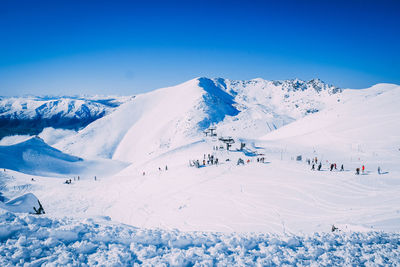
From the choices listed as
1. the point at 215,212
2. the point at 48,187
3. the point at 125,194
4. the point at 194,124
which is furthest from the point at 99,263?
the point at 194,124

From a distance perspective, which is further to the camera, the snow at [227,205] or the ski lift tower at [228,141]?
the ski lift tower at [228,141]

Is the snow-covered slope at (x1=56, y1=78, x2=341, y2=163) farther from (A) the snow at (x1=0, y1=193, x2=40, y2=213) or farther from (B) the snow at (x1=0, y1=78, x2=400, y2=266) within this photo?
(A) the snow at (x1=0, y1=193, x2=40, y2=213)

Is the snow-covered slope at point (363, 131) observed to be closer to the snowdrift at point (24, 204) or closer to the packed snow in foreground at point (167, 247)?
the packed snow in foreground at point (167, 247)

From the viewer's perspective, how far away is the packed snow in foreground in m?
6.30

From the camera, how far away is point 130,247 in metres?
7.11

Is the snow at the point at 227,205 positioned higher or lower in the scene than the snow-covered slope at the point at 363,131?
lower

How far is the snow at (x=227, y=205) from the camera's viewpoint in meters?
6.93

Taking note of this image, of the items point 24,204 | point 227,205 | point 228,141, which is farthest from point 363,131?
point 24,204

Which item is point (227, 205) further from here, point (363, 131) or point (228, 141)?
point (363, 131)

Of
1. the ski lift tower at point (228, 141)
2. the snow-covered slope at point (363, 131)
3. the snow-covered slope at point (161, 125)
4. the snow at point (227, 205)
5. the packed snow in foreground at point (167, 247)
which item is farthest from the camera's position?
the snow-covered slope at point (161, 125)

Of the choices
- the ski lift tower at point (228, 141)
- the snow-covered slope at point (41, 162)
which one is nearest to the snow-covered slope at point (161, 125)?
the snow-covered slope at point (41, 162)

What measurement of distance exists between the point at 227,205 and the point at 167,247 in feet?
36.3

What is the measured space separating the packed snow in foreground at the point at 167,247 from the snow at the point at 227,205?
3 cm

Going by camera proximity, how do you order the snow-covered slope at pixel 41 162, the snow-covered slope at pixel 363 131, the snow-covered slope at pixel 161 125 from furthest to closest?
the snow-covered slope at pixel 161 125 < the snow-covered slope at pixel 41 162 < the snow-covered slope at pixel 363 131
